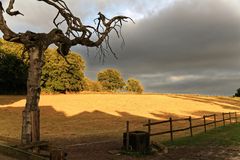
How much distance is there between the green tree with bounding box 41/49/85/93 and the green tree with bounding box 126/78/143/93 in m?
47.1

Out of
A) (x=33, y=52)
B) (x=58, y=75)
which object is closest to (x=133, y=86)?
(x=58, y=75)

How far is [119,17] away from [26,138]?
7.02 metres

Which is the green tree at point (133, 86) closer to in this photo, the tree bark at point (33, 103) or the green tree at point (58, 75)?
the green tree at point (58, 75)

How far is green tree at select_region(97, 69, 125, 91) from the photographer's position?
114375mm

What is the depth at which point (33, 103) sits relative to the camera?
13148mm

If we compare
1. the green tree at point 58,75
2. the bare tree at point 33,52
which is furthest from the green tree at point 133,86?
the bare tree at point 33,52

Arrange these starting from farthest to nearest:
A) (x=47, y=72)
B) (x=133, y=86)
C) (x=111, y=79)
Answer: (x=133, y=86)
(x=111, y=79)
(x=47, y=72)

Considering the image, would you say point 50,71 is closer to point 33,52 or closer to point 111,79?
point 111,79

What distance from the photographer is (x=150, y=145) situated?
676 inches

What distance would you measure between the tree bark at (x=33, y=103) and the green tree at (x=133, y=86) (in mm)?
107134

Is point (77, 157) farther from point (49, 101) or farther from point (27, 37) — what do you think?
point (49, 101)

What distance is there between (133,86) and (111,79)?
11.2m

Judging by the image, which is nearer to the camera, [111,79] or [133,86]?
[111,79]

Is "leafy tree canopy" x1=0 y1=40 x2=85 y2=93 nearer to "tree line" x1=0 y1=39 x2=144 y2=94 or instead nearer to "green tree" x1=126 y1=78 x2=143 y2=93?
"tree line" x1=0 y1=39 x2=144 y2=94
